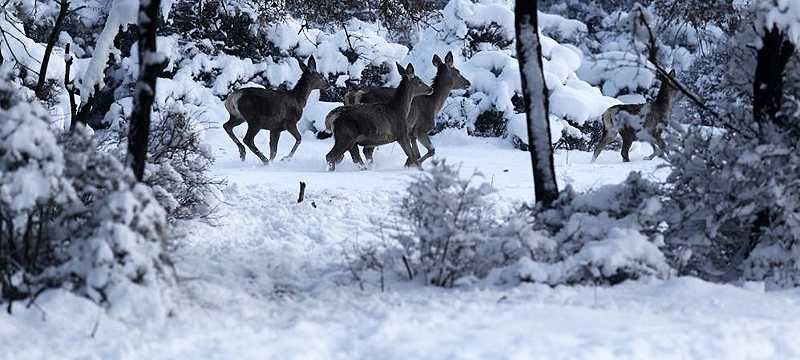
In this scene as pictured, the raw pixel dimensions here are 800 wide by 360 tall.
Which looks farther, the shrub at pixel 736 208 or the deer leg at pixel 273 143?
the deer leg at pixel 273 143

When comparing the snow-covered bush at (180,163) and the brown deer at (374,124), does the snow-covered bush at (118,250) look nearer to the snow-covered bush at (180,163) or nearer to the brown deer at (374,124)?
the snow-covered bush at (180,163)

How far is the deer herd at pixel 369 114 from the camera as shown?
13547 mm

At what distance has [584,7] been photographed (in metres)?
34.8

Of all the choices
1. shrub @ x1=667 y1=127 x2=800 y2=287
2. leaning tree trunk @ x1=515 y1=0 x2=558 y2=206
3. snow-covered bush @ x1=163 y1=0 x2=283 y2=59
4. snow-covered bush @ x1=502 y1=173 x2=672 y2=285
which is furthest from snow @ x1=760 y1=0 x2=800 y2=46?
snow-covered bush @ x1=163 y1=0 x2=283 y2=59

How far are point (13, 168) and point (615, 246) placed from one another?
3689 millimetres

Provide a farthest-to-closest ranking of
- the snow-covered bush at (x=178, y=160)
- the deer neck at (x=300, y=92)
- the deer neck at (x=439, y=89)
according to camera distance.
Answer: the deer neck at (x=300, y=92)
the deer neck at (x=439, y=89)
the snow-covered bush at (x=178, y=160)

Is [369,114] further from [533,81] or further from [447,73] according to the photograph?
[533,81]

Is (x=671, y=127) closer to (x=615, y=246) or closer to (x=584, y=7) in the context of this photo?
(x=615, y=246)

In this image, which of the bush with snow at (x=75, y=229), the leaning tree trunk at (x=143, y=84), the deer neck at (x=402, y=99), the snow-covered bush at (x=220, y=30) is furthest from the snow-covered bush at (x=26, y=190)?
the snow-covered bush at (x=220, y=30)

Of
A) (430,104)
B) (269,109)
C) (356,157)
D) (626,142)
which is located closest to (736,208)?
(356,157)

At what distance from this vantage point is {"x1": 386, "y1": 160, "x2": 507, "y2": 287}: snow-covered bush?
579cm

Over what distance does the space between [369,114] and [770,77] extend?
24.8ft

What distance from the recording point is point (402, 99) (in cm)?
1407

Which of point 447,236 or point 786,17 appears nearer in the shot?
point 447,236
